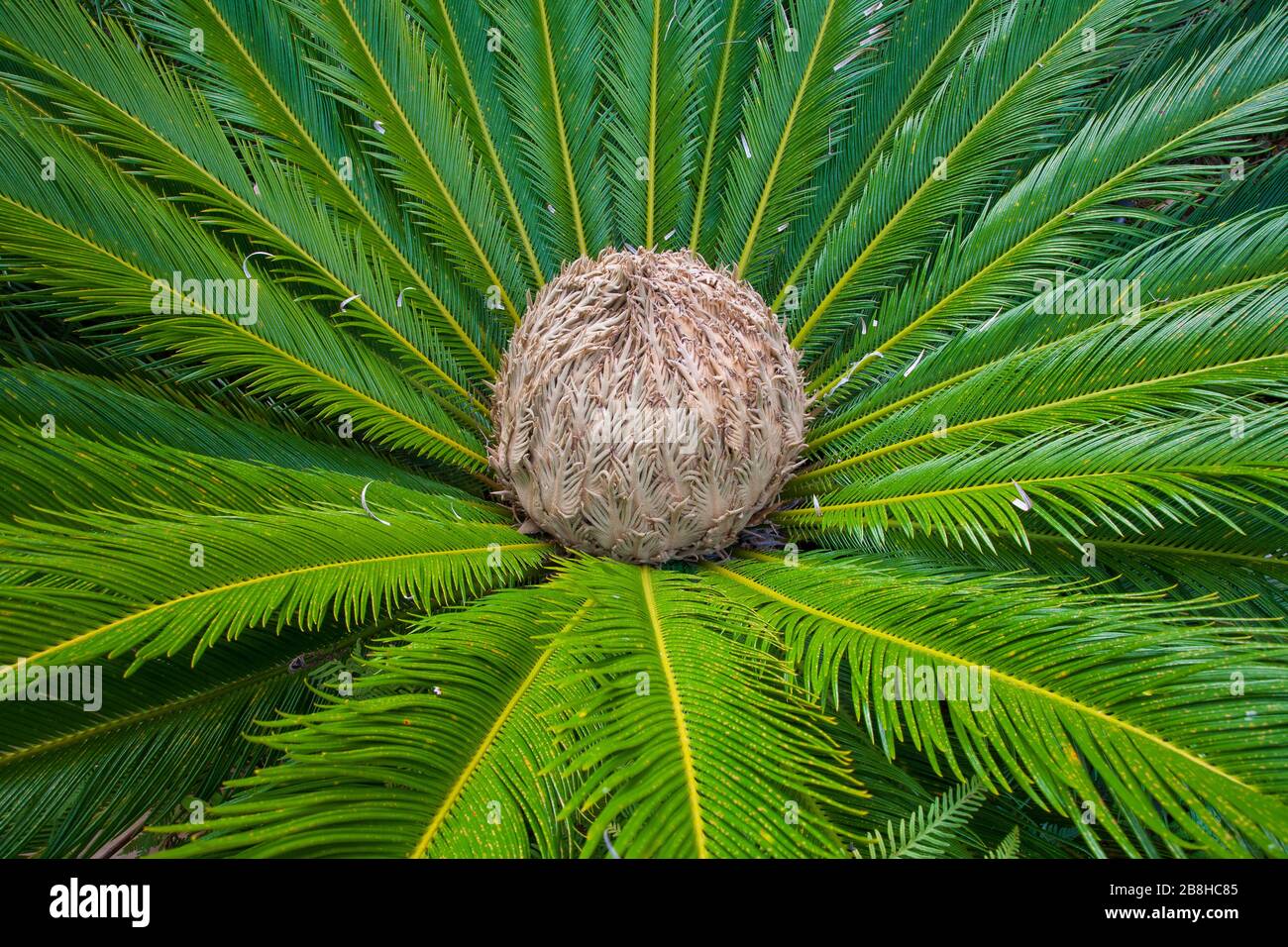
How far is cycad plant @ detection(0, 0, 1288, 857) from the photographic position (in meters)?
1.28

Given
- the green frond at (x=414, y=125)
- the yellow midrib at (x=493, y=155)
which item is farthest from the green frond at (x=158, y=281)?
the yellow midrib at (x=493, y=155)

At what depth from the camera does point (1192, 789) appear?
3.84ft

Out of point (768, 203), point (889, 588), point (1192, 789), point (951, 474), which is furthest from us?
point (768, 203)

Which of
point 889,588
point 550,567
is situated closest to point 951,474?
point 889,588

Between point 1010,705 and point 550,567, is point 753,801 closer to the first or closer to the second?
point 1010,705

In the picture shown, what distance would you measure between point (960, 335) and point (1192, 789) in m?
1.65

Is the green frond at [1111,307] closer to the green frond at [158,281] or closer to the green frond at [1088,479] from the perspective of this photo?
the green frond at [1088,479]

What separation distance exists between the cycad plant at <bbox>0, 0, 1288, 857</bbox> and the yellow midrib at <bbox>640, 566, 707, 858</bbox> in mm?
10

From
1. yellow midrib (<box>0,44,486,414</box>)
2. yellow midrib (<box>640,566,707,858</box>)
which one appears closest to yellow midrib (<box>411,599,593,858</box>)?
yellow midrib (<box>640,566,707,858</box>)

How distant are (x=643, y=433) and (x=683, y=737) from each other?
1015 millimetres

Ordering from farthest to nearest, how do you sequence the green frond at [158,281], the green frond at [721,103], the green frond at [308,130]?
1. the green frond at [721,103]
2. the green frond at [308,130]
3. the green frond at [158,281]

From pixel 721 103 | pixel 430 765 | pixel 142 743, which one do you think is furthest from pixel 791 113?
pixel 142 743

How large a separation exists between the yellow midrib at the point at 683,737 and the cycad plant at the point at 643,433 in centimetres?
1

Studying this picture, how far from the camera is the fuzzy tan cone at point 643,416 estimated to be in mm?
2139
